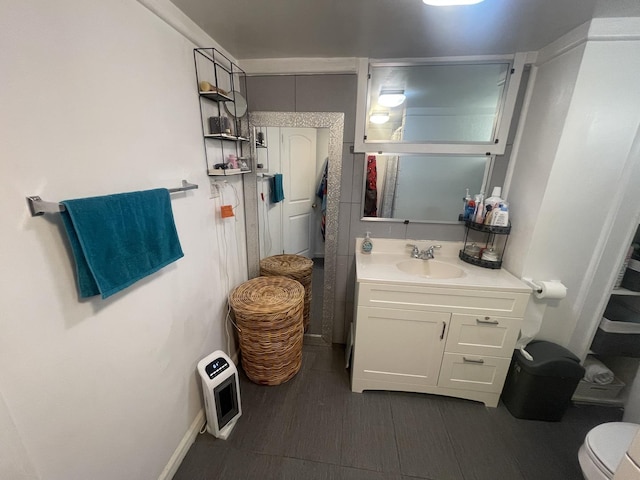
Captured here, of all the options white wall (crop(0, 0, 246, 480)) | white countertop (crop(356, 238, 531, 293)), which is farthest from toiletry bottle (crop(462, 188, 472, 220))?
white wall (crop(0, 0, 246, 480))

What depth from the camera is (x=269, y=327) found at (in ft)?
4.86

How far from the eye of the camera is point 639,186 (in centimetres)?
127

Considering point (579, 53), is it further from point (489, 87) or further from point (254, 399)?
point (254, 399)

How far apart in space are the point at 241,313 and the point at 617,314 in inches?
90.8

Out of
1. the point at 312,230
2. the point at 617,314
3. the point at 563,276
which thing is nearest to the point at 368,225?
the point at 312,230

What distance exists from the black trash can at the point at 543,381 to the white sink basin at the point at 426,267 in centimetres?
62

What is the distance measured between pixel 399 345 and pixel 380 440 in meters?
0.51

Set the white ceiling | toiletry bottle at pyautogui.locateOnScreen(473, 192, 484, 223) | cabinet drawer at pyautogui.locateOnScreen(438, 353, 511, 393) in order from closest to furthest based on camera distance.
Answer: the white ceiling < cabinet drawer at pyautogui.locateOnScreen(438, 353, 511, 393) < toiletry bottle at pyautogui.locateOnScreen(473, 192, 484, 223)

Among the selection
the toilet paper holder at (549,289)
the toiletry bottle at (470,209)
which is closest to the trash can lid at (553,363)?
the toilet paper holder at (549,289)

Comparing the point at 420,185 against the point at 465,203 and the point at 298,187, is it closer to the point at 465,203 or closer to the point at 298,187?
the point at 465,203

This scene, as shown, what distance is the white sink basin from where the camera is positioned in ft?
5.69

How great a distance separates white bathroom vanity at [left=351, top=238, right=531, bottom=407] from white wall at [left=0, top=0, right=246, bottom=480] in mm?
1035

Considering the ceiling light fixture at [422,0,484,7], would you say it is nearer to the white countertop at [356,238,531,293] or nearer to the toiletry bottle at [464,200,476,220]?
the toiletry bottle at [464,200,476,220]

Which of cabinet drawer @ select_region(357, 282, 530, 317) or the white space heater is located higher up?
cabinet drawer @ select_region(357, 282, 530, 317)
